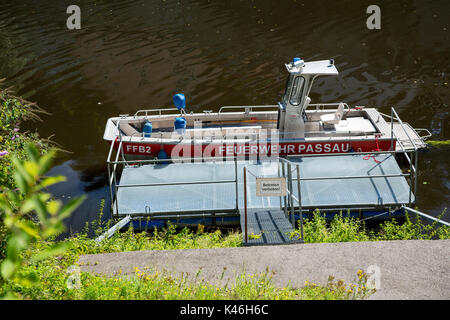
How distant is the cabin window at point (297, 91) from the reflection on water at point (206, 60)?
3.93m

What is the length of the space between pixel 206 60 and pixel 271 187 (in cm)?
1497

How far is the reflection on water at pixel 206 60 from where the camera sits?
1625cm

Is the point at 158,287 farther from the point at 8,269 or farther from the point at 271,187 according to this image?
the point at 8,269

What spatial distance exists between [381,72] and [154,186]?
12.9m

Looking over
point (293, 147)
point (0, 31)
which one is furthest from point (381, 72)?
point (0, 31)

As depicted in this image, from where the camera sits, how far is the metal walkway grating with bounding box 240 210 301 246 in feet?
23.9

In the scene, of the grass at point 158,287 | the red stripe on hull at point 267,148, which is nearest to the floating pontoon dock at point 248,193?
the red stripe on hull at point 267,148

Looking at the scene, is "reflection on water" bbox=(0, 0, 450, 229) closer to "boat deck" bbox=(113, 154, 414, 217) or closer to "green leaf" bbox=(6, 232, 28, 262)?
"boat deck" bbox=(113, 154, 414, 217)

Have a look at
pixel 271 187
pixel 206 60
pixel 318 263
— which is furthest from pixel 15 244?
pixel 206 60

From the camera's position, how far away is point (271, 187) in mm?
7461

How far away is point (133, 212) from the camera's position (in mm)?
9602

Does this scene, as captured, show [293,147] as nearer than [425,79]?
Yes
